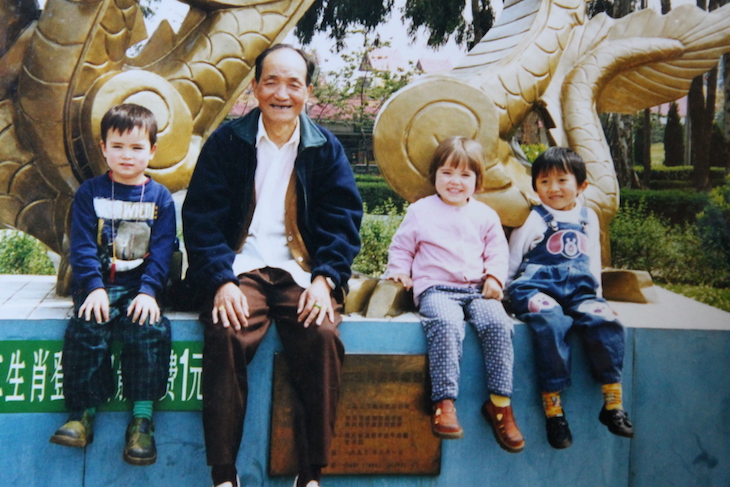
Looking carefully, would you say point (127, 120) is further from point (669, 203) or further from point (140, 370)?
point (669, 203)

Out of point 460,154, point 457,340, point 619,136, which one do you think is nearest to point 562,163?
point 460,154

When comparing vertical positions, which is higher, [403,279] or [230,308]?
[403,279]

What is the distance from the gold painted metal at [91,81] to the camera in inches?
91.7

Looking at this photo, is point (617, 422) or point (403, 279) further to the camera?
point (403, 279)

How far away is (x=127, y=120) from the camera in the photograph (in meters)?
2.11

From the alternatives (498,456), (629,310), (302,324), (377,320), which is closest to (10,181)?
(302,324)

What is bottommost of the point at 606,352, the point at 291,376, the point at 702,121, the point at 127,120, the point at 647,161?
the point at 291,376

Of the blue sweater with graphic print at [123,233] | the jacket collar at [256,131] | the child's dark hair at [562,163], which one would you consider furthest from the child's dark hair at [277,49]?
the child's dark hair at [562,163]

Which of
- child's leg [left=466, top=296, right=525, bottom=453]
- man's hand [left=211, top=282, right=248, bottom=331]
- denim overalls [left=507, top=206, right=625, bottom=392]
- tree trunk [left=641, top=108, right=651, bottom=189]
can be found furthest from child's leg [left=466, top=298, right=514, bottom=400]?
tree trunk [left=641, top=108, right=651, bottom=189]

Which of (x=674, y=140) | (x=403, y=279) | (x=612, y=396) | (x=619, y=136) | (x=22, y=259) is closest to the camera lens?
(x=612, y=396)

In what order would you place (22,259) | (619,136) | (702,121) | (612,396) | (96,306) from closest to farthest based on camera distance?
→ (96,306) < (612,396) < (22,259) < (702,121) < (619,136)

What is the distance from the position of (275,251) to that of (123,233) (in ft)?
1.60

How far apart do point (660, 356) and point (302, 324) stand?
1.29 m

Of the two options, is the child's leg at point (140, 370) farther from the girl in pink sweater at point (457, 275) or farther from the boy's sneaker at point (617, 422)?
the boy's sneaker at point (617, 422)
